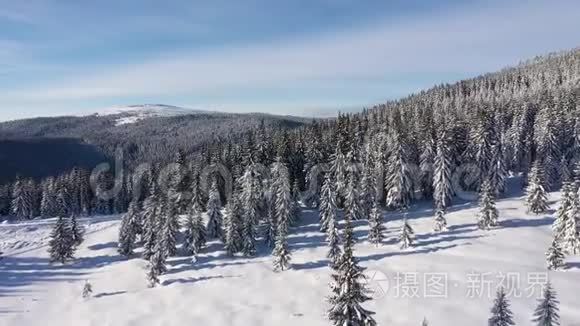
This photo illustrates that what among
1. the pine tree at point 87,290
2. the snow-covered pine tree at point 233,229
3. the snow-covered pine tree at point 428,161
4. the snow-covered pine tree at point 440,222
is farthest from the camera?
the snow-covered pine tree at point 428,161

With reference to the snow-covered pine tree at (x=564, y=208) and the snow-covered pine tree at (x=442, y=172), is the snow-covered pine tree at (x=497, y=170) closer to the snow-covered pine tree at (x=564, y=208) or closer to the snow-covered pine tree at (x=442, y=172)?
the snow-covered pine tree at (x=442, y=172)

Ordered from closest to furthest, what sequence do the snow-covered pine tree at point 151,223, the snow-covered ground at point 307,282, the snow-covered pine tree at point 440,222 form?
the snow-covered ground at point 307,282 < the snow-covered pine tree at point 440,222 < the snow-covered pine tree at point 151,223

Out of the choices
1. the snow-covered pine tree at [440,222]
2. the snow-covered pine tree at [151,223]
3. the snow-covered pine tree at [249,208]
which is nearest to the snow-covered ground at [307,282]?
the snow-covered pine tree at [440,222]

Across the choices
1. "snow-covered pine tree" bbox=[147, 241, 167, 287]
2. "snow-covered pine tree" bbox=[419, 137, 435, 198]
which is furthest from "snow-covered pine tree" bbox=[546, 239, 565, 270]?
"snow-covered pine tree" bbox=[147, 241, 167, 287]

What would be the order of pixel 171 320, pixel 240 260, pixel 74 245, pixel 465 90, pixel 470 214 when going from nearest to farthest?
pixel 171 320 → pixel 240 260 → pixel 470 214 → pixel 74 245 → pixel 465 90

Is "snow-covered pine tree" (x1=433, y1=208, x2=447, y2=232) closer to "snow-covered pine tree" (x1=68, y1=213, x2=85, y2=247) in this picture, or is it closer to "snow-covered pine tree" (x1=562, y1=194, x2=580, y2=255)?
"snow-covered pine tree" (x1=562, y1=194, x2=580, y2=255)

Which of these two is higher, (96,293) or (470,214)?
(470,214)

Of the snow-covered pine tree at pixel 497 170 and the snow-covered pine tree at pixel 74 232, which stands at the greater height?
the snow-covered pine tree at pixel 497 170

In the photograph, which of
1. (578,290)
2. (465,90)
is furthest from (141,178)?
(465,90)

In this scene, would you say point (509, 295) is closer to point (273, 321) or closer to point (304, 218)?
point (273, 321)
